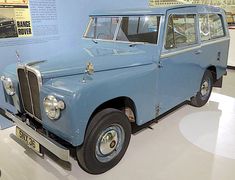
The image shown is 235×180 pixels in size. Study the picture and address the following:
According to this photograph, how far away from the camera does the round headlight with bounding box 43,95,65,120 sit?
195 cm

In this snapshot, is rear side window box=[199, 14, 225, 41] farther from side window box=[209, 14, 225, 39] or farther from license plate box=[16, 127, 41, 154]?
license plate box=[16, 127, 41, 154]

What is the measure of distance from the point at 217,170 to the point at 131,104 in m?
1.15

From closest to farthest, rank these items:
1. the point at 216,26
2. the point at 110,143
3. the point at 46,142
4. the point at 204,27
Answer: the point at 46,142 → the point at 110,143 → the point at 204,27 → the point at 216,26

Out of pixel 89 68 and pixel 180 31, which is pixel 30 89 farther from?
pixel 180 31

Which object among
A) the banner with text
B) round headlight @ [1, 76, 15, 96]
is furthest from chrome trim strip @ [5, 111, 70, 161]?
the banner with text

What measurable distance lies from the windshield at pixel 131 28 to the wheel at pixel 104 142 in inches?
43.8

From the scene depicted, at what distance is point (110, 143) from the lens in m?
2.46

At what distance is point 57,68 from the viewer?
2307mm

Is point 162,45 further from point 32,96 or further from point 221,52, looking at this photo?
point 221,52

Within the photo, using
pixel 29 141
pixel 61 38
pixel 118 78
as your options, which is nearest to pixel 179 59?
pixel 118 78

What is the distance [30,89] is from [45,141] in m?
0.56

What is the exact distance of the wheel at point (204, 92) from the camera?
13.0 ft

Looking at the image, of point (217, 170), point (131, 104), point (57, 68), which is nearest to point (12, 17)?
→ point (57, 68)

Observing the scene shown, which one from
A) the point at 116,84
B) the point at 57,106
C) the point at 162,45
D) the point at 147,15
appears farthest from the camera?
the point at 147,15
